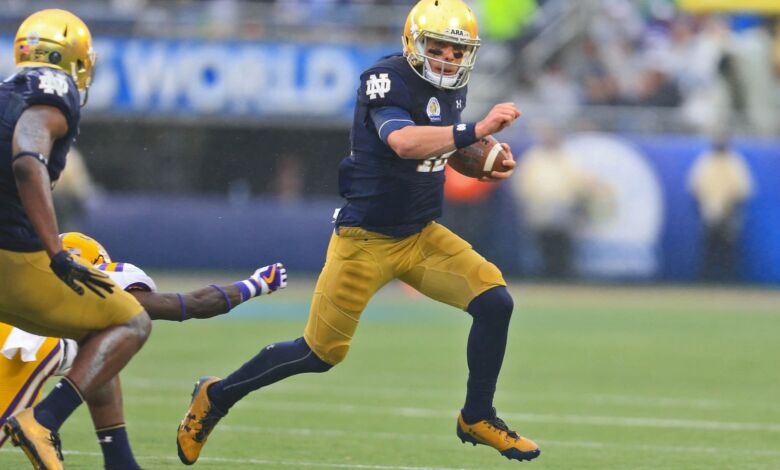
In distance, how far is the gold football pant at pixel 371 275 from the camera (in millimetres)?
6375

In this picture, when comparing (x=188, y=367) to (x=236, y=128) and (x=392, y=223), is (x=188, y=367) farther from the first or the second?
(x=236, y=128)

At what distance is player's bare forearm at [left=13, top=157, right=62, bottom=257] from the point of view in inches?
197

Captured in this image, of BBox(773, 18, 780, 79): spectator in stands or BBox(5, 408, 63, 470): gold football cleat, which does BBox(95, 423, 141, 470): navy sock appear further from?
BBox(773, 18, 780, 79): spectator in stands

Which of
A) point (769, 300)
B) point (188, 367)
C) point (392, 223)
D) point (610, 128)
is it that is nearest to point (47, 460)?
point (392, 223)

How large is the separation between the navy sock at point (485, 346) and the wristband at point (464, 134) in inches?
32.6

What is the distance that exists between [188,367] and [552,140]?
818 cm

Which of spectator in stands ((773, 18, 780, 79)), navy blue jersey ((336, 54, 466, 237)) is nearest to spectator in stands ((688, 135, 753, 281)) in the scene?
spectator in stands ((773, 18, 780, 79))

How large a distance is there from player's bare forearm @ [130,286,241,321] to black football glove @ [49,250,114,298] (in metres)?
0.81

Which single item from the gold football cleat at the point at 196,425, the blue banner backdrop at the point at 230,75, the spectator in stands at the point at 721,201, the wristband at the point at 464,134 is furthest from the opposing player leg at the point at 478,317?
the spectator in stands at the point at 721,201

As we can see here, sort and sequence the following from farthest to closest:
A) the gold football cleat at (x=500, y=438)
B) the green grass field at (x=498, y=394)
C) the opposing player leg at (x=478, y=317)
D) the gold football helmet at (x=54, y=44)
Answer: the green grass field at (x=498, y=394)
the opposing player leg at (x=478, y=317)
the gold football cleat at (x=500, y=438)
the gold football helmet at (x=54, y=44)

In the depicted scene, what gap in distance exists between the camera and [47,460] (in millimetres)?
5043

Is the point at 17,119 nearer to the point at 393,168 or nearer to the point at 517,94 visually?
the point at 393,168

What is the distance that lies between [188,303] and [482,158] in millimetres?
1507

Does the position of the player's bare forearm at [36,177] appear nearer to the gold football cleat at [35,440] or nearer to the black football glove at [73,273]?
the black football glove at [73,273]
